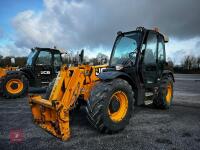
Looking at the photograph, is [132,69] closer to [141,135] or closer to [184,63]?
[141,135]

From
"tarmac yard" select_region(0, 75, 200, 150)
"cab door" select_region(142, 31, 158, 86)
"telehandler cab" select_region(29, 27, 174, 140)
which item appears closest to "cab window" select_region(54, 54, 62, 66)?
"tarmac yard" select_region(0, 75, 200, 150)

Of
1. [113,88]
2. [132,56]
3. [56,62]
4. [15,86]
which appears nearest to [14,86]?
[15,86]

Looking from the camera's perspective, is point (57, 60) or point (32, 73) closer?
point (32, 73)

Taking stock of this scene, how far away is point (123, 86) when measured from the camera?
5.71 metres

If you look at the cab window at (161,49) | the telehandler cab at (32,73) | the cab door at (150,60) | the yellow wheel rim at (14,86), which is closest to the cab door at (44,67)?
the telehandler cab at (32,73)

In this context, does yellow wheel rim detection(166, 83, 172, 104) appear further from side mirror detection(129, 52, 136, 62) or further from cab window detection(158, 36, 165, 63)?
side mirror detection(129, 52, 136, 62)

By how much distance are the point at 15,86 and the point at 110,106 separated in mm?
7340

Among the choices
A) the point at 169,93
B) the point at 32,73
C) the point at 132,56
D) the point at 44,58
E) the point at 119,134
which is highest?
the point at 44,58

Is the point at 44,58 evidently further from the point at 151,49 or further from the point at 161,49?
the point at 151,49

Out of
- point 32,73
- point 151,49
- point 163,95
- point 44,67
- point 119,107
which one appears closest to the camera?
point 119,107

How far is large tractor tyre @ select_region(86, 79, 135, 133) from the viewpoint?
518 cm

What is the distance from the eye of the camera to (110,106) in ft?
18.5

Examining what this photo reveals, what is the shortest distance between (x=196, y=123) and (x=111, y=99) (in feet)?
8.45

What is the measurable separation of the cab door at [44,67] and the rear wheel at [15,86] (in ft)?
3.23
